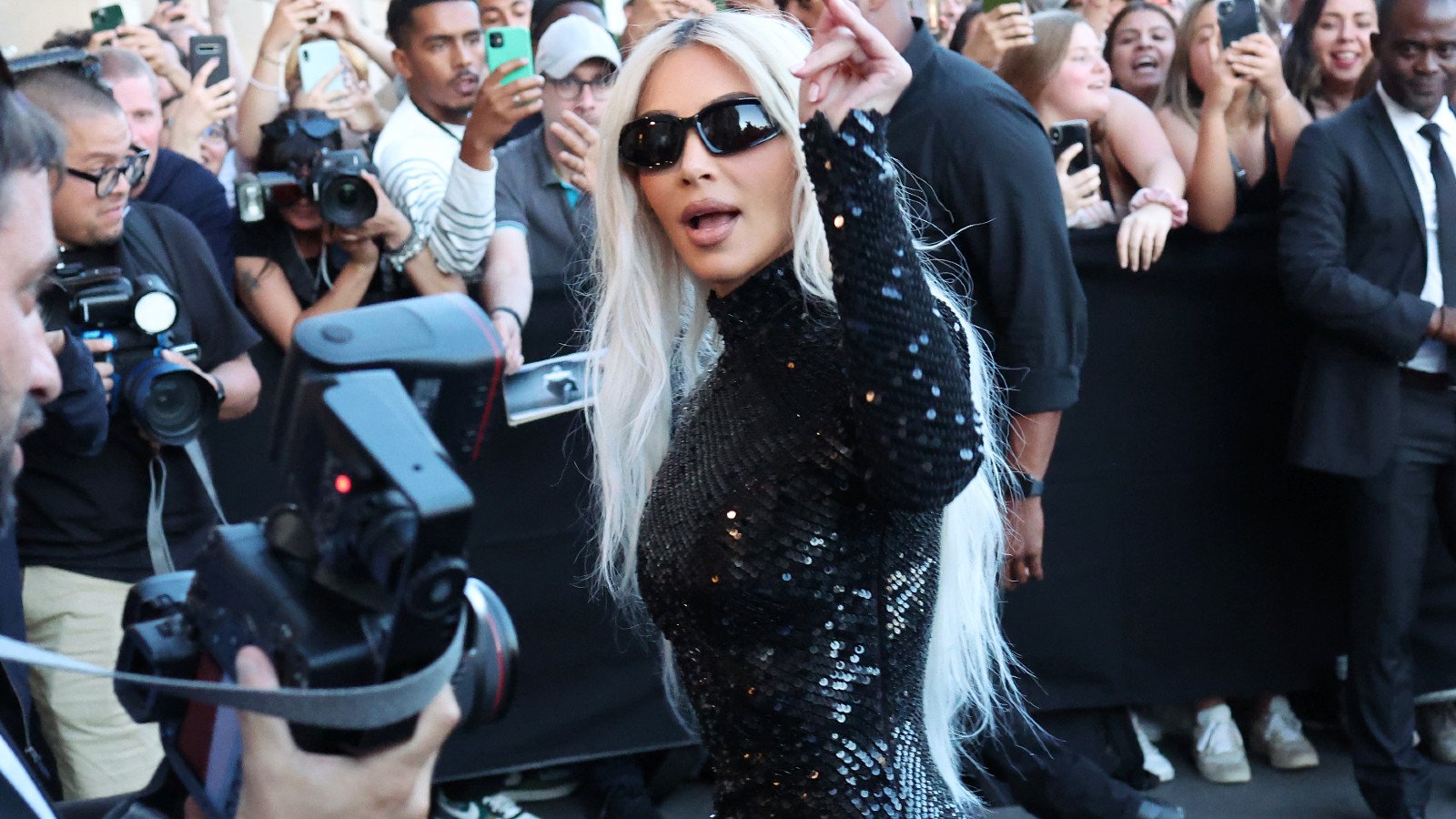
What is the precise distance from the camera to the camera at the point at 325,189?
12.8 feet

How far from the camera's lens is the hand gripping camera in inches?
44.8

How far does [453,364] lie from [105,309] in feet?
7.94

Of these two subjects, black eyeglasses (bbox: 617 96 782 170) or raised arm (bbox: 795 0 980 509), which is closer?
raised arm (bbox: 795 0 980 509)

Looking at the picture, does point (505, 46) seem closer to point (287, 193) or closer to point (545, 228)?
point (545, 228)

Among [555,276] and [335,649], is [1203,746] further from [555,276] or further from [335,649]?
[335,649]

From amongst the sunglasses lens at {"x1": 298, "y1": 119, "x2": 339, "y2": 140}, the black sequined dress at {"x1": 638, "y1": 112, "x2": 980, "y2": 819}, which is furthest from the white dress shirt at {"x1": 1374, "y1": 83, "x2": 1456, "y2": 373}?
the sunglasses lens at {"x1": 298, "y1": 119, "x2": 339, "y2": 140}

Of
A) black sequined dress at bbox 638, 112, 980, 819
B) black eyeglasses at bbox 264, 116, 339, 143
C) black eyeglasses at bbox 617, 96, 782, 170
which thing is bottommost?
black eyeglasses at bbox 264, 116, 339, 143

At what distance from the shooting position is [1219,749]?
15.4 feet

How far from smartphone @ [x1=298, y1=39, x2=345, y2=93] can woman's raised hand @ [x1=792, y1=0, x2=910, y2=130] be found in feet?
10.8

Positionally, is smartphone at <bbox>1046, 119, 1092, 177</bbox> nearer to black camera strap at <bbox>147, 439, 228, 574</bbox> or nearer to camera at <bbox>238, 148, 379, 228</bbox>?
camera at <bbox>238, 148, 379, 228</bbox>

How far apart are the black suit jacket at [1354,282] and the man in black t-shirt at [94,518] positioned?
3.04 meters

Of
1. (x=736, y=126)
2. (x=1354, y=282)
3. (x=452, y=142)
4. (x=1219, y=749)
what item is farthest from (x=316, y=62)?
(x=1219, y=749)

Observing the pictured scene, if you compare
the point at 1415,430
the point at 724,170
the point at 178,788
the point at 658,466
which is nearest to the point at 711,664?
the point at 658,466

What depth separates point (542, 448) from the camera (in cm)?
426
